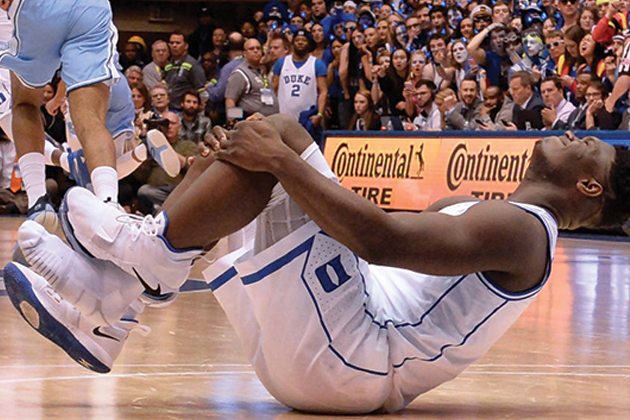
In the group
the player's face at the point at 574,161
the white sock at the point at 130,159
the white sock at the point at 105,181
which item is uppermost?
the player's face at the point at 574,161

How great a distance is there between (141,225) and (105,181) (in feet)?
5.65

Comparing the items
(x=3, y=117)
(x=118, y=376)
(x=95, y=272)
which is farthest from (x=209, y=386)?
(x=3, y=117)

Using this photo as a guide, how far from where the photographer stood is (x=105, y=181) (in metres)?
4.12

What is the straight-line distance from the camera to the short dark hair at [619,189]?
8.39 feet

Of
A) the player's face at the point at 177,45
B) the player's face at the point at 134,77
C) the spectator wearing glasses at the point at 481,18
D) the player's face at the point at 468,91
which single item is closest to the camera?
the player's face at the point at 468,91

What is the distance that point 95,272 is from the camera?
8.53 feet

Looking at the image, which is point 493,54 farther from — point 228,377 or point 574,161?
point 574,161

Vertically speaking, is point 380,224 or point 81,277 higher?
point 380,224

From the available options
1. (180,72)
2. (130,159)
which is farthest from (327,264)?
(180,72)

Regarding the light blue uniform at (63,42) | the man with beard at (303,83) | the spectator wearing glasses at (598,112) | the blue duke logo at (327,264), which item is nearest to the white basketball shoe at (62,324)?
the blue duke logo at (327,264)

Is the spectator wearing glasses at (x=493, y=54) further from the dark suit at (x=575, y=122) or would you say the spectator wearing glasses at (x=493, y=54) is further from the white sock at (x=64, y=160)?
the white sock at (x=64, y=160)

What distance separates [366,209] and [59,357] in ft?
4.95

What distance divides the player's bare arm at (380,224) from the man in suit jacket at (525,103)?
8.14m

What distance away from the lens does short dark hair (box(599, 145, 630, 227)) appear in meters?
2.56
